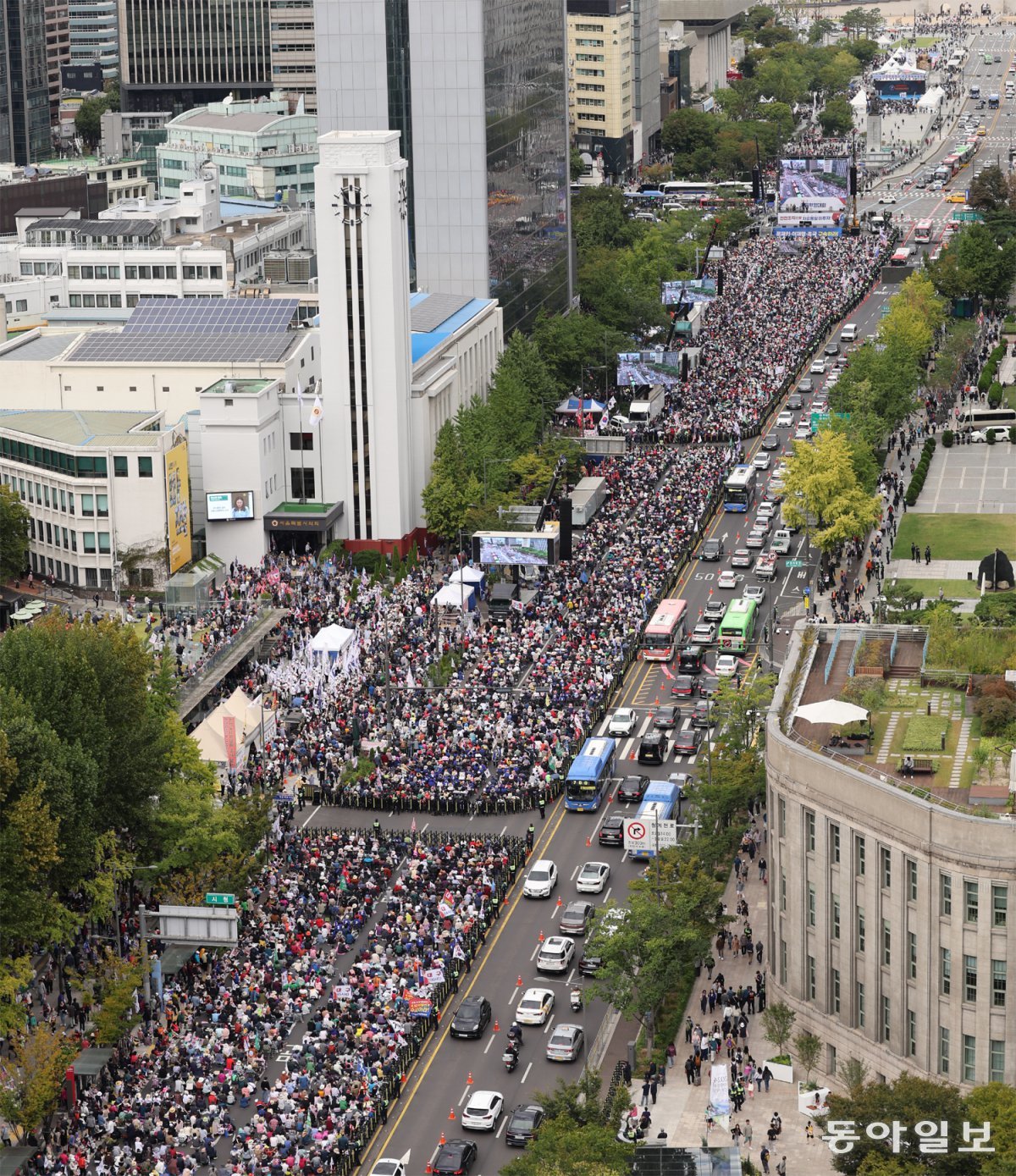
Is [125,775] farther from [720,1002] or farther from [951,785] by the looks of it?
[951,785]

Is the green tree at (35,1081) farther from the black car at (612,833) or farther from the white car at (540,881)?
the black car at (612,833)

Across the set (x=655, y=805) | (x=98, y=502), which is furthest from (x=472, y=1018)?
(x=98, y=502)

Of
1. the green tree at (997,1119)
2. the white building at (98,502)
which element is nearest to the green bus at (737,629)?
the white building at (98,502)

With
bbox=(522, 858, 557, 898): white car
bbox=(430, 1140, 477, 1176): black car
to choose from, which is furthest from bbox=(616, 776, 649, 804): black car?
bbox=(430, 1140, 477, 1176): black car

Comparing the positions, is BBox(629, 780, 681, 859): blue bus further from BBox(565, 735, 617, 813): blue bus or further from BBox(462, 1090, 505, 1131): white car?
BBox(462, 1090, 505, 1131): white car

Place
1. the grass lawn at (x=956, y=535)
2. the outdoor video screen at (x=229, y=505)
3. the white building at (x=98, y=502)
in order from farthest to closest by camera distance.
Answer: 1. the grass lawn at (x=956, y=535)
2. the outdoor video screen at (x=229, y=505)
3. the white building at (x=98, y=502)

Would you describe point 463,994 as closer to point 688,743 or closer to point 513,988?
point 513,988
